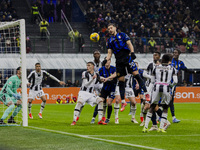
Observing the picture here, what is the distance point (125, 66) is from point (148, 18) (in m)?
28.5

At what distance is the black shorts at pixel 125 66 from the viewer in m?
11.8

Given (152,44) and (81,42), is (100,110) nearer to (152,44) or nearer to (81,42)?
(81,42)

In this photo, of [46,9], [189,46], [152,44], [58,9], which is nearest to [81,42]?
[152,44]

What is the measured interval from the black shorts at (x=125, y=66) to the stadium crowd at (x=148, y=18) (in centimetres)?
2300

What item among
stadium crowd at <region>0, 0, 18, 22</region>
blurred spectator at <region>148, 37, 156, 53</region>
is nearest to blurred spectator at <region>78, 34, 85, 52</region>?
blurred spectator at <region>148, 37, 156, 53</region>

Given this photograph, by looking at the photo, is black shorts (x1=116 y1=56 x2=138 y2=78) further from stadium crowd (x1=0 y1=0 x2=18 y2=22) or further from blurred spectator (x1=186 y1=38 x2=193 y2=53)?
stadium crowd (x1=0 y1=0 x2=18 y2=22)

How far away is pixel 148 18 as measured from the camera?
39.9m

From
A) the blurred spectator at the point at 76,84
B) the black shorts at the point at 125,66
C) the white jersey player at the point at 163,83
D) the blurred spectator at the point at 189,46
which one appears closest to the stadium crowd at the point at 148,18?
the blurred spectator at the point at 189,46

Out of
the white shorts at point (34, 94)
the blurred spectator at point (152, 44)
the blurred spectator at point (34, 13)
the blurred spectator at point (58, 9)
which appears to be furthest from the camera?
the blurred spectator at point (58, 9)

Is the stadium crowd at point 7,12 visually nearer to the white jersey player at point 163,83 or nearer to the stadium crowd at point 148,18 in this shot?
the stadium crowd at point 148,18

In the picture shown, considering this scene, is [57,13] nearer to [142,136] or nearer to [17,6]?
[17,6]

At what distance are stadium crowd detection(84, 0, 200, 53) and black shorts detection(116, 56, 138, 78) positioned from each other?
75.5ft

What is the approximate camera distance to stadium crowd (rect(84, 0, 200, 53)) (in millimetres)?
37688

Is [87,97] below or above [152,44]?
below
